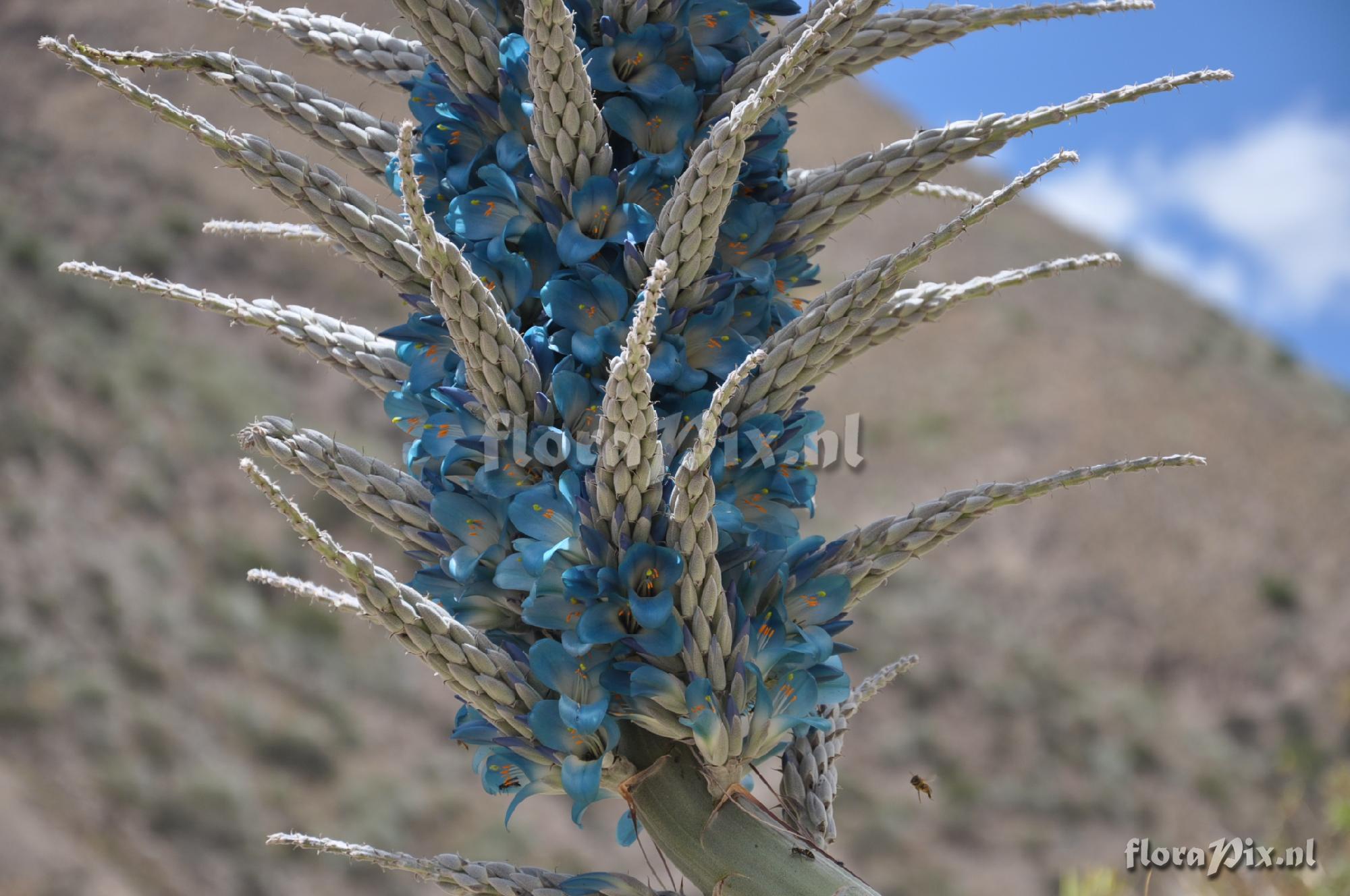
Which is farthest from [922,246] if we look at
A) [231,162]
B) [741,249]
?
[231,162]

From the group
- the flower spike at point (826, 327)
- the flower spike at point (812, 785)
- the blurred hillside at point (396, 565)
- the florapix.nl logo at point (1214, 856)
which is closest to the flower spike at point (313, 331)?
the flower spike at point (826, 327)

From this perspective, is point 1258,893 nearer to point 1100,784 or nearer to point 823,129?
point 1100,784

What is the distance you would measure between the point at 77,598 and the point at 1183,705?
1794 cm

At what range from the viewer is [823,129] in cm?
3688

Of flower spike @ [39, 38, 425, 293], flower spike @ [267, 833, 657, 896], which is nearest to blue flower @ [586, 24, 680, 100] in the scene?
flower spike @ [39, 38, 425, 293]

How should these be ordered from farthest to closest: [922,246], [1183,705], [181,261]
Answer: [181,261], [1183,705], [922,246]

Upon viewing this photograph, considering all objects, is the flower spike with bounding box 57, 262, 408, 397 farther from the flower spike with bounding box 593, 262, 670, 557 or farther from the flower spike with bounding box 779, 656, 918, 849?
the flower spike with bounding box 779, 656, 918, 849

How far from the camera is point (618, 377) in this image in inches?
49.3

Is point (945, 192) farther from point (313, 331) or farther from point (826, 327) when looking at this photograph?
point (313, 331)

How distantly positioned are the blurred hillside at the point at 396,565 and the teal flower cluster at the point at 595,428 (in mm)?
3828

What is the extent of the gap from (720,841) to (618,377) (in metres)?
0.65

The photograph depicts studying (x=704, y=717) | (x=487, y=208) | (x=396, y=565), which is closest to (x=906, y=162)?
(x=487, y=208)

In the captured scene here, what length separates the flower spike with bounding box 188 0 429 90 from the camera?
175 cm

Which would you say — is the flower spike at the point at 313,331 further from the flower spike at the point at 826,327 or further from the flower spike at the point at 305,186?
the flower spike at the point at 826,327
